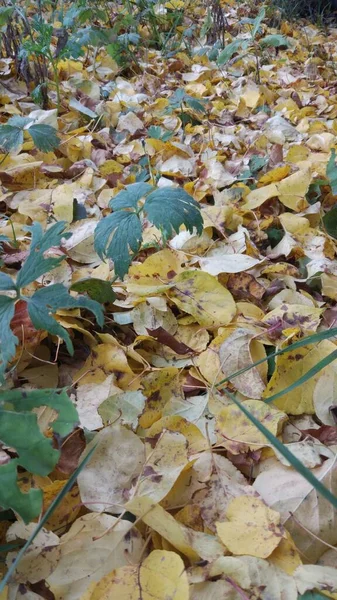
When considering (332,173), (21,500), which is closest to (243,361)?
(21,500)

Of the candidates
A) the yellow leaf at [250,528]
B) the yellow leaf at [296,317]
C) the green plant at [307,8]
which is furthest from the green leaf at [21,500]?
the green plant at [307,8]

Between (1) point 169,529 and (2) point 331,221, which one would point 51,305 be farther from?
(2) point 331,221

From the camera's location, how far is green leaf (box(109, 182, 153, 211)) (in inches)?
34.3

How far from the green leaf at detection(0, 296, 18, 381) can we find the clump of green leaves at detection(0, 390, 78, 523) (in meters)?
0.05

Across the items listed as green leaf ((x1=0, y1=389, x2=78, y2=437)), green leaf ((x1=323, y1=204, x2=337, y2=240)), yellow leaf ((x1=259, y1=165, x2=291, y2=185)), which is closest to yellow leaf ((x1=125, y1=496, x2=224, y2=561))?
green leaf ((x1=0, y1=389, x2=78, y2=437))

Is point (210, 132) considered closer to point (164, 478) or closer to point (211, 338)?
point (211, 338)

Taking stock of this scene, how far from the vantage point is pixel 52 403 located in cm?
54

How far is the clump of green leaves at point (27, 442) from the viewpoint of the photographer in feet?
1.60

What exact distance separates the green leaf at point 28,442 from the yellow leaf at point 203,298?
1.37ft

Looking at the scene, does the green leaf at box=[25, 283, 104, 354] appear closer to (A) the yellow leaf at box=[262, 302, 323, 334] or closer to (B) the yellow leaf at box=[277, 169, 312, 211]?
(A) the yellow leaf at box=[262, 302, 323, 334]

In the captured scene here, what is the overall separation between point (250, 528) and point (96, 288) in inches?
17.9

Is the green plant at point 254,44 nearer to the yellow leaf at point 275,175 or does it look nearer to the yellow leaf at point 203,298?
the yellow leaf at point 275,175

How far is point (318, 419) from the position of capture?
0.75 meters

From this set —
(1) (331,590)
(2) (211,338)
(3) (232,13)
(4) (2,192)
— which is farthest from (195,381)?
(3) (232,13)
